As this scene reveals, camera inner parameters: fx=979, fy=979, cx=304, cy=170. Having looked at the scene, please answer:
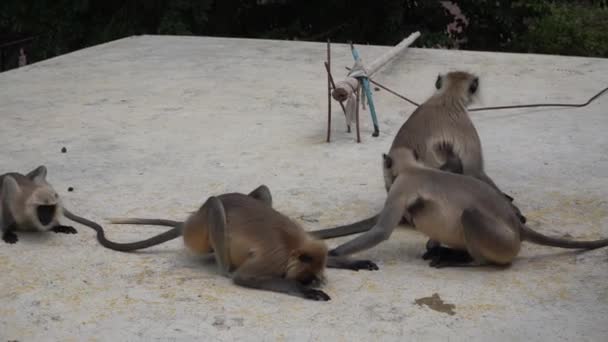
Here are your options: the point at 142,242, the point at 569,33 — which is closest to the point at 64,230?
the point at 142,242

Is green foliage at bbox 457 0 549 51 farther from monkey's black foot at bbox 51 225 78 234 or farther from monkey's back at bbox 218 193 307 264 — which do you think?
monkey's back at bbox 218 193 307 264

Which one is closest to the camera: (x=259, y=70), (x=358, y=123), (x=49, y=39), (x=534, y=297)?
(x=534, y=297)

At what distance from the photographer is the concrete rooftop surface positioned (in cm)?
335

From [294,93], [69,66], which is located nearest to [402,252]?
[294,93]

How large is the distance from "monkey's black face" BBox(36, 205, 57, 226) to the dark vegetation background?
19.1 ft

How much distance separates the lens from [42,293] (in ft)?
11.8

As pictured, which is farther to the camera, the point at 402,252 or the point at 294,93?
the point at 294,93

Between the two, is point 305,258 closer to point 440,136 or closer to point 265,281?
point 265,281

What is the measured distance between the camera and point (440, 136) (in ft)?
14.7

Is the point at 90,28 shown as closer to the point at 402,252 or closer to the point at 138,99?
the point at 138,99

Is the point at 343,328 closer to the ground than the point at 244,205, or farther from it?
closer to the ground

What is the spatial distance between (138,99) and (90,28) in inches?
152

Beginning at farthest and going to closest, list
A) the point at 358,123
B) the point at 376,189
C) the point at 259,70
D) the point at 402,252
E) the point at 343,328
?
the point at 259,70 < the point at 358,123 < the point at 376,189 < the point at 402,252 < the point at 343,328

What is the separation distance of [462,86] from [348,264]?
48.9 inches
